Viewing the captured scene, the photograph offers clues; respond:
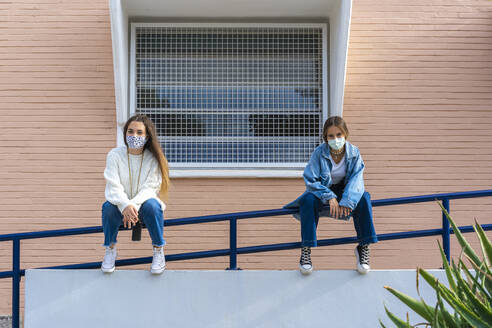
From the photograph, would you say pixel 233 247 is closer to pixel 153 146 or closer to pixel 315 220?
pixel 315 220

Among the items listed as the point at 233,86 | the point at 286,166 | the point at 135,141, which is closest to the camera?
the point at 135,141

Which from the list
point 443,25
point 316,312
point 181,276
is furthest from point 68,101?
point 443,25

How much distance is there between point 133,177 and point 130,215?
1.39 ft

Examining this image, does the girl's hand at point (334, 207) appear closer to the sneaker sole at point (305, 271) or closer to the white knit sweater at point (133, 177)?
the sneaker sole at point (305, 271)

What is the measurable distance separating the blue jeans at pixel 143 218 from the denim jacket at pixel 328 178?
1107 millimetres

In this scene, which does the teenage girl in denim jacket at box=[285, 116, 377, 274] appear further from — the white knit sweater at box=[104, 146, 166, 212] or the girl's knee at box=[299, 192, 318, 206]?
the white knit sweater at box=[104, 146, 166, 212]

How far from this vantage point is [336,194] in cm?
456

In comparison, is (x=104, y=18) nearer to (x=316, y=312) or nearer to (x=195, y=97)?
(x=195, y=97)

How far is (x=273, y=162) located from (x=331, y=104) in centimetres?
100

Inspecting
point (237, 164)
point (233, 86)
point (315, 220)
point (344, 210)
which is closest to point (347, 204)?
point (344, 210)

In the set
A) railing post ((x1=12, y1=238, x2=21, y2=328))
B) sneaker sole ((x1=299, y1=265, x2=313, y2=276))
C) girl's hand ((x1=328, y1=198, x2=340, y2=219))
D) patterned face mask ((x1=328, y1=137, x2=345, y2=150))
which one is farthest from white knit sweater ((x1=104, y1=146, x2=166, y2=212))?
patterned face mask ((x1=328, y1=137, x2=345, y2=150))

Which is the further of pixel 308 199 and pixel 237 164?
pixel 237 164

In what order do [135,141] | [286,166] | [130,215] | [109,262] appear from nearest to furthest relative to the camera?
[130,215] → [109,262] → [135,141] → [286,166]

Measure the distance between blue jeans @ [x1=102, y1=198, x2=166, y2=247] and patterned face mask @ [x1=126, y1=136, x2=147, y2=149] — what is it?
52 cm
